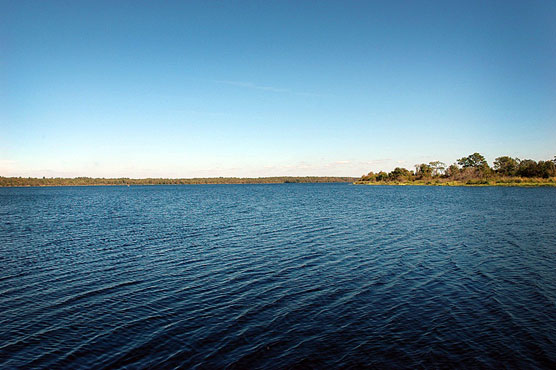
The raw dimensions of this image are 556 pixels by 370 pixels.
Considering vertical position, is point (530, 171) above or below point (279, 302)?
above

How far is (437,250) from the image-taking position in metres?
26.5

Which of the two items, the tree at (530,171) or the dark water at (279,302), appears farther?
the tree at (530,171)

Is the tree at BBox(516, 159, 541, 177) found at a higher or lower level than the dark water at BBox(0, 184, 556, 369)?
higher

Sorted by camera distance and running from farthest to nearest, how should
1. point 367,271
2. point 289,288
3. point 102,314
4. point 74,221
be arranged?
point 74,221 < point 367,271 < point 289,288 < point 102,314

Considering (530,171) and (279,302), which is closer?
(279,302)

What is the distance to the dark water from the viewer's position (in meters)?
11.1

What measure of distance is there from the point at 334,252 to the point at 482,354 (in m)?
15.2

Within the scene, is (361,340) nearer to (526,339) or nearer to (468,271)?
(526,339)

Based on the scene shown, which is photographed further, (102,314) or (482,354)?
(102,314)

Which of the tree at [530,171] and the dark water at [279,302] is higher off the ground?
the tree at [530,171]

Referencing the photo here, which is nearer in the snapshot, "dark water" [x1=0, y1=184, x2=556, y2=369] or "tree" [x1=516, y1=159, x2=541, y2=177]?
"dark water" [x1=0, y1=184, x2=556, y2=369]

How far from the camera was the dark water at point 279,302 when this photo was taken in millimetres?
11117

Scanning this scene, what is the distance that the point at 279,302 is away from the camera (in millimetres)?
15664

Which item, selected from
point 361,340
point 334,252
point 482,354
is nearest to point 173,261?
point 334,252
